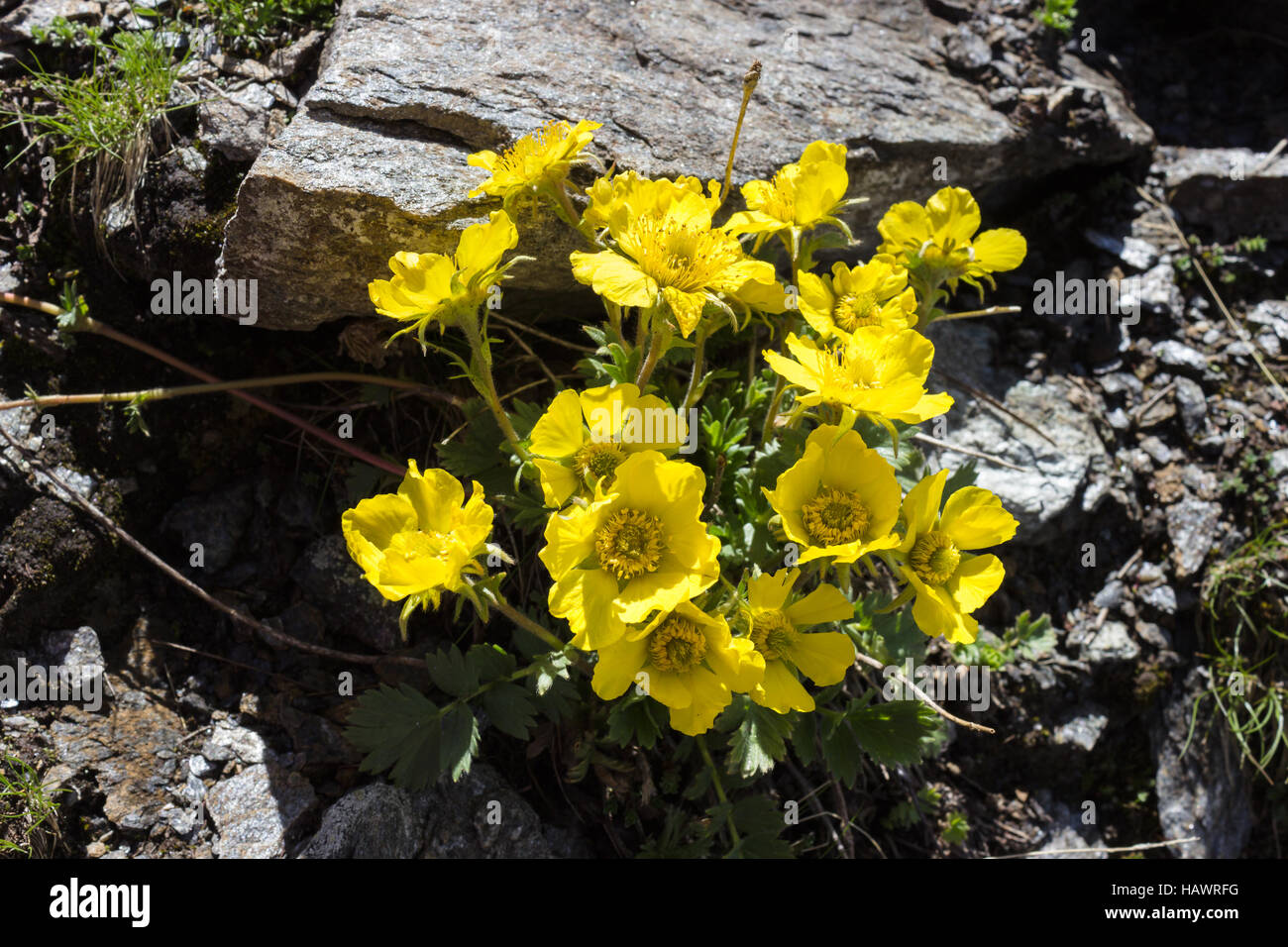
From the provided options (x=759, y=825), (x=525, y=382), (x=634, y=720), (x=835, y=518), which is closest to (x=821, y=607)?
(x=835, y=518)

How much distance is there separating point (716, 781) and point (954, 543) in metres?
1.35

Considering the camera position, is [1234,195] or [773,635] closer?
[773,635]

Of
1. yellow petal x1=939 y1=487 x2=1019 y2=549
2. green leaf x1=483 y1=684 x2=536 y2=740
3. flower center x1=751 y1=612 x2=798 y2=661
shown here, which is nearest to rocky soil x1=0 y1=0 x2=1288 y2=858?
green leaf x1=483 y1=684 x2=536 y2=740

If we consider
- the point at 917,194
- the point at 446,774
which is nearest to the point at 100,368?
the point at 446,774

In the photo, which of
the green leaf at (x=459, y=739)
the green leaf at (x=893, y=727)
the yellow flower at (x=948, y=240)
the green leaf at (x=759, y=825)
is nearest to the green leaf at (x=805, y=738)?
the green leaf at (x=893, y=727)

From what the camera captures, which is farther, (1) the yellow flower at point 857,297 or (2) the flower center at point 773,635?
(1) the yellow flower at point 857,297

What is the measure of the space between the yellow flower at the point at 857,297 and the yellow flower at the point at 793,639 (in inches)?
36.3

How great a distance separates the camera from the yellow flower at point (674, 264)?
105 inches

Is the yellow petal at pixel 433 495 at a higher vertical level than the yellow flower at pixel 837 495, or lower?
lower

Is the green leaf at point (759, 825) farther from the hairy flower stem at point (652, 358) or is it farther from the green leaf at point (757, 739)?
the hairy flower stem at point (652, 358)

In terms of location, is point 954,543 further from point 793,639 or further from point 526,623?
point 526,623

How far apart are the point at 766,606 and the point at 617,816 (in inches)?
58.5

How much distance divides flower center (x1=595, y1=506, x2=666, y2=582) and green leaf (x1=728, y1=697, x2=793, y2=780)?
886mm

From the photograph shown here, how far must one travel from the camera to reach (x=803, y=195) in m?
3.19
